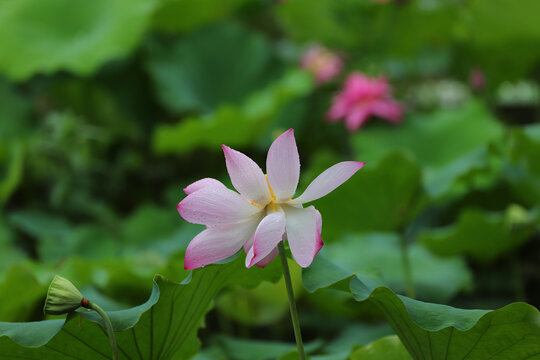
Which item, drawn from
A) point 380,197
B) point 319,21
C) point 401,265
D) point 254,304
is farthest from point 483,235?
point 319,21

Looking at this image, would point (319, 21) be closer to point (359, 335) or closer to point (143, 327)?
point (359, 335)

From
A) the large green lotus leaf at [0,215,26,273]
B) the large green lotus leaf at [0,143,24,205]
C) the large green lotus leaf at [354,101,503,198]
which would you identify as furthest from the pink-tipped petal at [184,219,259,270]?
the large green lotus leaf at [0,143,24,205]

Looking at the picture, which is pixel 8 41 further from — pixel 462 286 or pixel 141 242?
pixel 462 286

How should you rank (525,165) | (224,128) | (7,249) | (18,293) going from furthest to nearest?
(224,128)
(7,249)
(525,165)
(18,293)

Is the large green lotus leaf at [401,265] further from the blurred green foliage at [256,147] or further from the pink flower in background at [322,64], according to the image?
the pink flower in background at [322,64]

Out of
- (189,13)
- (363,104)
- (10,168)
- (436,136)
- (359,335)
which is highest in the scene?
(189,13)

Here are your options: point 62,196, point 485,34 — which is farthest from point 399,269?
point 62,196

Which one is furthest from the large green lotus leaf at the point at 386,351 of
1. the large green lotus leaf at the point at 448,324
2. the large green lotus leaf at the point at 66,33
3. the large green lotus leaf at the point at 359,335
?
the large green lotus leaf at the point at 66,33
